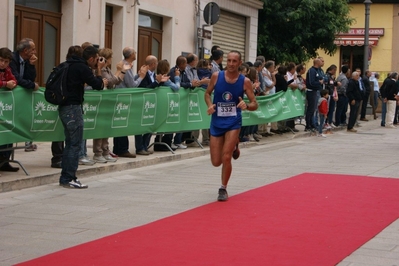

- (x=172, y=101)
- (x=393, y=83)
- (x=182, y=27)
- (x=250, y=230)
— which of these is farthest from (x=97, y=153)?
(x=393, y=83)

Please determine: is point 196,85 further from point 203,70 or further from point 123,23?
point 123,23

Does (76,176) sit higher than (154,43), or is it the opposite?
(154,43)

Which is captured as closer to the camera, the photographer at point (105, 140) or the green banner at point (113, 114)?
the green banner at point (113, 114)

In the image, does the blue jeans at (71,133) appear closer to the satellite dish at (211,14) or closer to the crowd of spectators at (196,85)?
the crowd of spectators at (196,85)

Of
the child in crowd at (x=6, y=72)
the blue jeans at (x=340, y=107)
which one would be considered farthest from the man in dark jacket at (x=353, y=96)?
the child in crowd at (x=6, y=72)

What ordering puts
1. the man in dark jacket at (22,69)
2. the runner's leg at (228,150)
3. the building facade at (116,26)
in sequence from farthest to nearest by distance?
1. the building facade at (116,26)
2. the man in dark jacket at (22,69)
3. the runner's leg at (228,150)

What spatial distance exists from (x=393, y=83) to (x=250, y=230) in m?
19.9

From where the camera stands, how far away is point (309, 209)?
1030 centimetres

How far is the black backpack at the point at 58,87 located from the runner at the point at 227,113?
2014 mm

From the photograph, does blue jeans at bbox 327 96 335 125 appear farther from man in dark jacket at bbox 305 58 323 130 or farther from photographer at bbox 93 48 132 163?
photographer at bbox 93 48 132 163

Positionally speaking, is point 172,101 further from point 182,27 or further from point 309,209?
point 182,27

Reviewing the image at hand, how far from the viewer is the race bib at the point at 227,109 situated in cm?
1097

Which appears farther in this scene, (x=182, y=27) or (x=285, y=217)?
(x=182, y=27)

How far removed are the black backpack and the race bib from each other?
2158 mm
